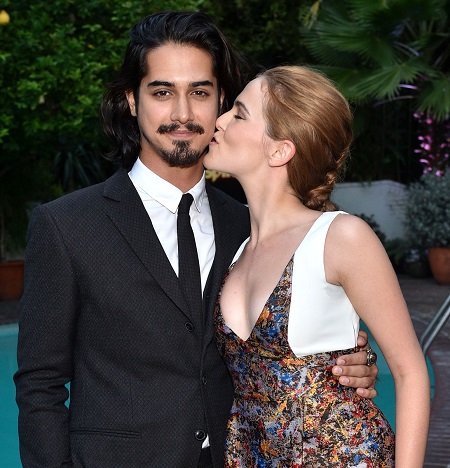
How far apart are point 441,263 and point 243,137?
11131mm

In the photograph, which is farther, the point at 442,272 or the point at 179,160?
the point at 442,272

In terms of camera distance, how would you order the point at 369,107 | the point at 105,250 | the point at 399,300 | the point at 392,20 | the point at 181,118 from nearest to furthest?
the point at 399,300 → the point at 105,250 → the point at 181,118 → the point at 392,20 → the point at 369,107

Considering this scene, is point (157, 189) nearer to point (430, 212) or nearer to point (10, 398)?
point (10, 398)

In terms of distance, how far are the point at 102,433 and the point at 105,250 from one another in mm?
485

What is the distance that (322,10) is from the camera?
12.8 m

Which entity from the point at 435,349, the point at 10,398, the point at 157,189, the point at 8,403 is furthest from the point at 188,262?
the point at 435,349

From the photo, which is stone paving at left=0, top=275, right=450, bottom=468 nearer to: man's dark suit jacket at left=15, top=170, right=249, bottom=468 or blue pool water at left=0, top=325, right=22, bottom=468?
blue pool water at left=0, top=325, right=22, bottom=468

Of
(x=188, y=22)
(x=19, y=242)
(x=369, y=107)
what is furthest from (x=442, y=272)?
(x=188, y=22)

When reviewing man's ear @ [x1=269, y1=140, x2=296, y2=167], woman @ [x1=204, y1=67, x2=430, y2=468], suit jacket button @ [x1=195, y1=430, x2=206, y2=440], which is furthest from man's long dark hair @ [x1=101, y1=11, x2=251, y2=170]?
suit jacket button @ [x1=195, y1=430, x2=206, y2=440]

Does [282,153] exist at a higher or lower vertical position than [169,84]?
lower

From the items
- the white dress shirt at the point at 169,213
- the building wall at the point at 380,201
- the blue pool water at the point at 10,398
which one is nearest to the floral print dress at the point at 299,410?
the white dress shirt at the point at 169,213

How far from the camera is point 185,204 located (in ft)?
8.71

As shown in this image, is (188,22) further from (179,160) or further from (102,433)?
(102,433)

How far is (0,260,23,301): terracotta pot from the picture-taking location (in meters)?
11.6
